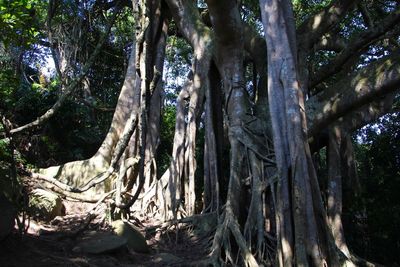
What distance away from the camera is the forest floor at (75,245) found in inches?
169

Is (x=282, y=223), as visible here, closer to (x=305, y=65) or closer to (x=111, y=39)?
(x=305, y=65)

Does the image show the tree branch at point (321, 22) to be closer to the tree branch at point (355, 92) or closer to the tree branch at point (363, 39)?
the tree branch at point (363, 39)

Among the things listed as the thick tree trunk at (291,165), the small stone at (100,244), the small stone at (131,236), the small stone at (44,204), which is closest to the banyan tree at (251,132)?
the thick tree trunk at (291,165)

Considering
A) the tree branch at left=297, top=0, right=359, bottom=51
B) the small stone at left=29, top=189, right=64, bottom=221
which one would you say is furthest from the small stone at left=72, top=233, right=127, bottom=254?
the tree branch at left=297, top=0, right=359, bottom=51

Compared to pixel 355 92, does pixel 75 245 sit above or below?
below

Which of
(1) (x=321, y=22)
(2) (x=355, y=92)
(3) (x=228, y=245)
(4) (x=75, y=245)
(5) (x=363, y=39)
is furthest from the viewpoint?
(1) (x=321, y=22)

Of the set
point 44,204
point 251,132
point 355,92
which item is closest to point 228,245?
point 251,132

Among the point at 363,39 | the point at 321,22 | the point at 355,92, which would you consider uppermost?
the point at 321,22

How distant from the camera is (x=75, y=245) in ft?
17.2

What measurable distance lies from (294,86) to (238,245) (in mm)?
1896

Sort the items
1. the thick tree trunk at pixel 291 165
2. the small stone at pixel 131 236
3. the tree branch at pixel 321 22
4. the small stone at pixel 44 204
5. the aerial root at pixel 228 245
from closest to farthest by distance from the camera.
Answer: the thick tree trunk at pixel 291 165 < the aerial root at pixel 228 245 < the small stone at pixel 131 236 < the small stone at pixel 44 204 < the tree branch at pixel 321 22

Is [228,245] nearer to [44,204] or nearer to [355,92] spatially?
[355,92]

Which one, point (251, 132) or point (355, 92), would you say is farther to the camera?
point (251, 132)

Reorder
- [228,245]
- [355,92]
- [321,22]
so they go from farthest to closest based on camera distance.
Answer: [321,22] < [355,92] < [228,245]
